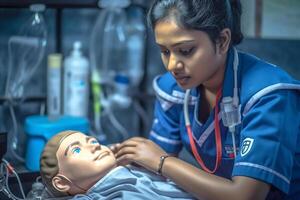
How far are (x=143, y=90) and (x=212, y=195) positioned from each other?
106cm

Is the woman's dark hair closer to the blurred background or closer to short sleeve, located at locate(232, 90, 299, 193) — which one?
short sleeve, located at locate(232, 90, 299, 193)

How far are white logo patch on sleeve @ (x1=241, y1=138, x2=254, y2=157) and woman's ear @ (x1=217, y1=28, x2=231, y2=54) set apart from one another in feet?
0.85

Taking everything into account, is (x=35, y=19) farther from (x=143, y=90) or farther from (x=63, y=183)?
(x=63, y=183)

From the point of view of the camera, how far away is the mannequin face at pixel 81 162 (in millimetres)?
1342

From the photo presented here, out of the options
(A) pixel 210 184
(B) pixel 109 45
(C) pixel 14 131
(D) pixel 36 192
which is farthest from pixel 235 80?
(C) pixel 14 131

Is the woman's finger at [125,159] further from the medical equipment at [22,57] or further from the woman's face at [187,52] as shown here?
the medical equipment at [22,57]

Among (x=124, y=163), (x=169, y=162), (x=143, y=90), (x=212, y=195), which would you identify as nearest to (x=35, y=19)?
(x=143, y=90)

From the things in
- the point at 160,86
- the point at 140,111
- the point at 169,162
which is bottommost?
the point at 140,111

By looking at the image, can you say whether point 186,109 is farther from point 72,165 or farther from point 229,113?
point 72,165

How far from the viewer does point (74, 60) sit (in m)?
1.97

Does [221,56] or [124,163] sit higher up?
[221,56]

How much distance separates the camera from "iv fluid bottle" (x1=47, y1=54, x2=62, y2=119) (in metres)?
1.94

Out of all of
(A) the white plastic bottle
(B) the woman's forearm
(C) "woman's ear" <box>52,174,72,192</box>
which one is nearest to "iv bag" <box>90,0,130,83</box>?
(A) the white plastic bottle

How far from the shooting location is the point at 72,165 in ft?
4.40
